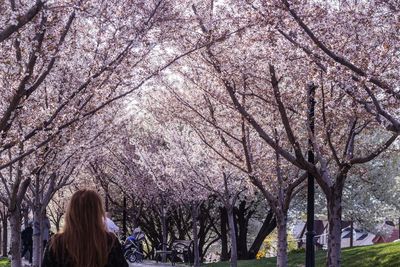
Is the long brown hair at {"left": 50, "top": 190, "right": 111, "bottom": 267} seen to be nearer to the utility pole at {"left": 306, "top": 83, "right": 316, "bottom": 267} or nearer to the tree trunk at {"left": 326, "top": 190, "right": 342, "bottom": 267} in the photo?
the utility pole at {"left": 306, "top": 83, "right": 316, "bottom": 267}

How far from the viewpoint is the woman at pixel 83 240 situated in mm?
4383

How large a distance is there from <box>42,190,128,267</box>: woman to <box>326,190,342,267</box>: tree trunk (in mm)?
8830

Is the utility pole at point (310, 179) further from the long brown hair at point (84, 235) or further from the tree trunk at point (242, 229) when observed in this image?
the tree trunk at point (242, 229)

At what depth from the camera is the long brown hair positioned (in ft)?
14.4

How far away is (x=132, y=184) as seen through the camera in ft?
106

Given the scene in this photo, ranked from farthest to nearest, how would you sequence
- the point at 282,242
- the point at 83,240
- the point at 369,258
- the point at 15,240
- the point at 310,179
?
the point at 369,258 → the point at 15,240 → the point at 282,242 → the point at 310,179 → the point at 83,240

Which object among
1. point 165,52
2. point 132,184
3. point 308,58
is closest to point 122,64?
point 165,52

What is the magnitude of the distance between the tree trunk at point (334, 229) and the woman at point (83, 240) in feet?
29.0

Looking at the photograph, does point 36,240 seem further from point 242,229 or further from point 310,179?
point 242,229

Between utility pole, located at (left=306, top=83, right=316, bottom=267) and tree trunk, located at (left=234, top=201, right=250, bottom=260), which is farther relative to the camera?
tree trunk, located at (left=234, top=201, right=250, bottom=260)

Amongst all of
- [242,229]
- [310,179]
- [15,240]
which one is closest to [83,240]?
[310,179]

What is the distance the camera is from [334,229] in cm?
1295

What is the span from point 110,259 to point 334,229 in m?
9.04

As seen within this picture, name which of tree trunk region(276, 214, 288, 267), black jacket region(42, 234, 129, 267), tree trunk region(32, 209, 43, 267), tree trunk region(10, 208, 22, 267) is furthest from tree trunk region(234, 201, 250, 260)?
black jacket region(42, 234, 129, 267)
